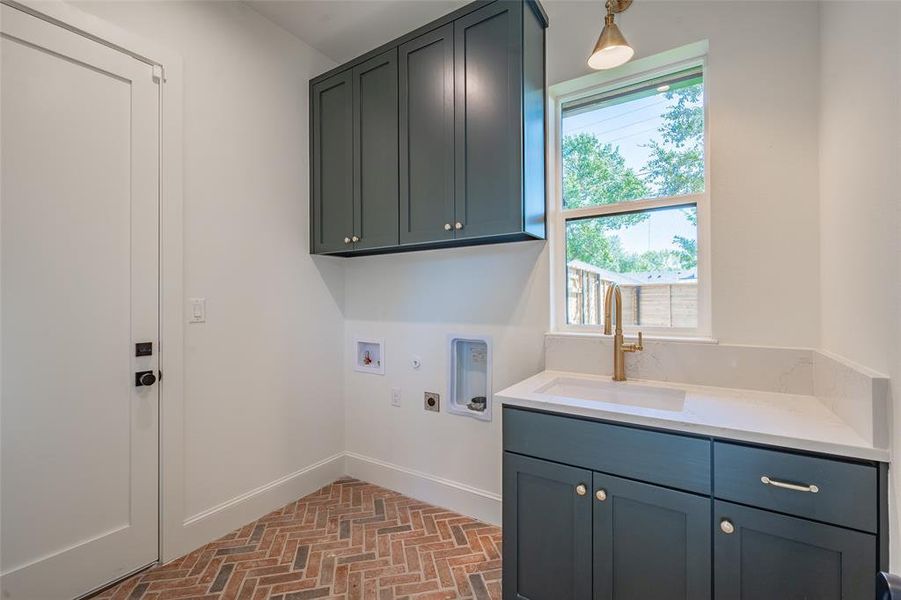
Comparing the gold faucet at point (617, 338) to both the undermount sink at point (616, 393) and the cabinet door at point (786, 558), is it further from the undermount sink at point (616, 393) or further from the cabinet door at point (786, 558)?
the cabinet door at point (786, 558)

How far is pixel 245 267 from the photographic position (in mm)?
2348

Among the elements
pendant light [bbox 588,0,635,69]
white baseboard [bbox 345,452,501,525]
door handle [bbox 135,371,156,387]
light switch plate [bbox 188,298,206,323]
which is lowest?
white baseboard [bbox 345,452,501,525]

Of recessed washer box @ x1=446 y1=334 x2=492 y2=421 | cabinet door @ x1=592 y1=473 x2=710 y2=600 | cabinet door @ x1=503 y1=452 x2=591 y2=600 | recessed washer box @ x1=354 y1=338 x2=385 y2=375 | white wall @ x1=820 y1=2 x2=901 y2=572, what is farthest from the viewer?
recessed washer box @ x1=354 y1=338 x2=385 y2=375

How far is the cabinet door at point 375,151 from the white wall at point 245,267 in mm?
506

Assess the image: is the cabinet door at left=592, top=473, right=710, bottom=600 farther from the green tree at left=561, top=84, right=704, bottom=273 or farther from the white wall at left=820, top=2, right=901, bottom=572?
the green tree at left=561, top=84, right=704, bottom=273

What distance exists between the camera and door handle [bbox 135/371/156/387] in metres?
1.89

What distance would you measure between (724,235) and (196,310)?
2.68m

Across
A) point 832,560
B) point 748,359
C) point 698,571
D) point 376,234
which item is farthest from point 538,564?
point 376,234

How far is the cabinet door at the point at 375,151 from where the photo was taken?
7.61 ft

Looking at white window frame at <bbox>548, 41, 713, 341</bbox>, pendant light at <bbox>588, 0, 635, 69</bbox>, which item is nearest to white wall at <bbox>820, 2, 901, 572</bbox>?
white window frame at <bbox>548, 41, 713, 341</bbox>

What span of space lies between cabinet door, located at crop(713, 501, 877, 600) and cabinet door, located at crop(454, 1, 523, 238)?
138 centimetres

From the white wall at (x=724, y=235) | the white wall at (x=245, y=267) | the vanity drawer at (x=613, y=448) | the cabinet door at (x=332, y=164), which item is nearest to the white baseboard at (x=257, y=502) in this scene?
the white wall at (x=245, y=267)

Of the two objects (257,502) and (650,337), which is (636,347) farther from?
(257,502)

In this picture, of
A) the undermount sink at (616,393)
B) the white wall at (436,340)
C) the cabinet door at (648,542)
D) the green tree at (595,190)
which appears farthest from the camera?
the white wall at (436,340)
